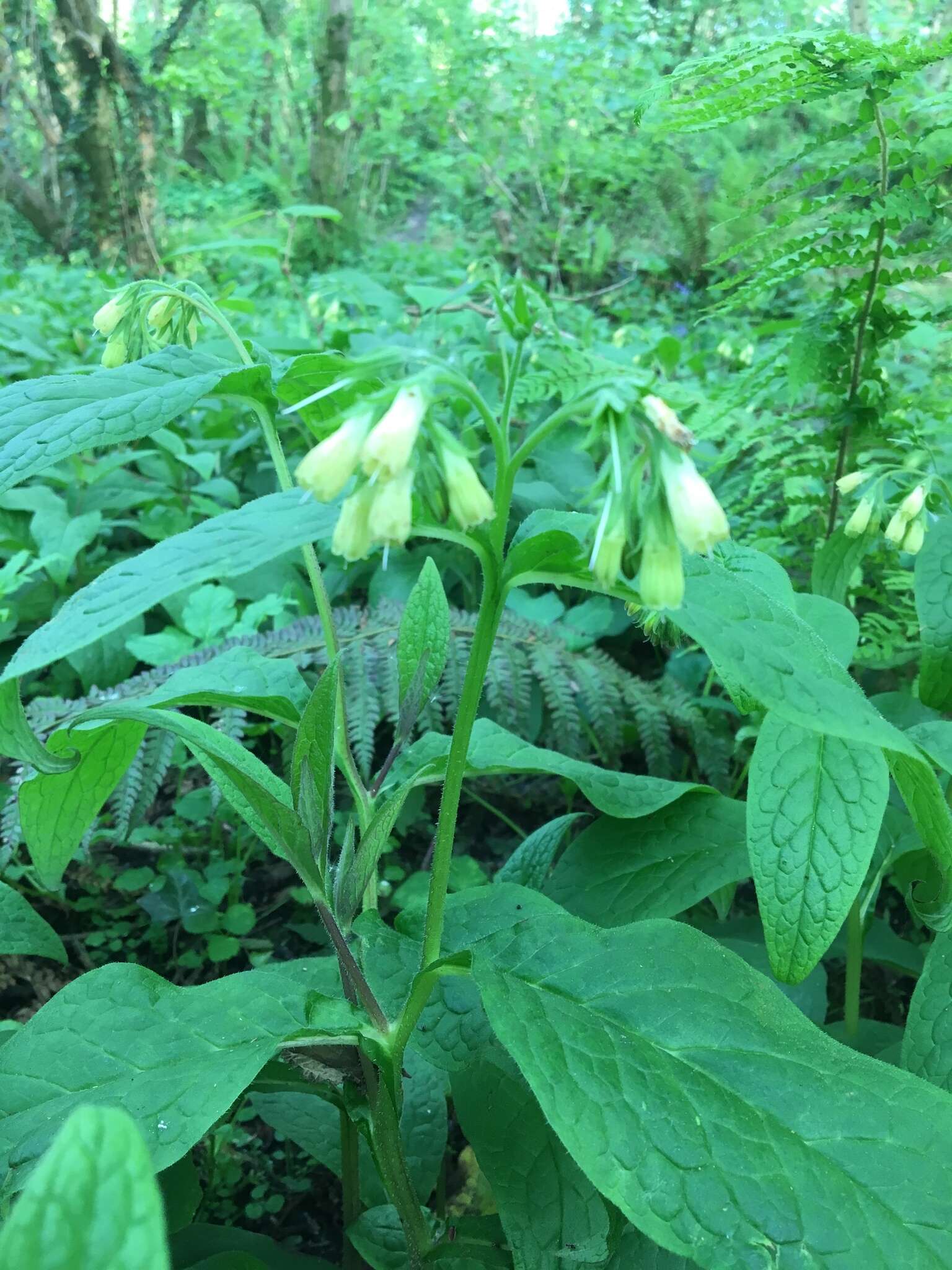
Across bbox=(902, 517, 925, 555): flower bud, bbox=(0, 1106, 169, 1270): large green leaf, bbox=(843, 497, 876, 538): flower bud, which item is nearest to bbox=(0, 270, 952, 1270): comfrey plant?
bbox=(0, 1106, 169, 1270): large green leaf

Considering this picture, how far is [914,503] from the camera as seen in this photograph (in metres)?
1.64

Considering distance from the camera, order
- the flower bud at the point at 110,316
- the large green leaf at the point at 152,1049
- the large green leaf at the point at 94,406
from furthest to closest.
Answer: the flower bud at the point at 110,316 < the large green leaf at the point at 94,406 < the large green leaf at the point at 152,1049

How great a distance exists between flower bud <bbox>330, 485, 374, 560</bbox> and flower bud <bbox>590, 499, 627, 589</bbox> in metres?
0.20

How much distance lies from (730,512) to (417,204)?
11.9 meters

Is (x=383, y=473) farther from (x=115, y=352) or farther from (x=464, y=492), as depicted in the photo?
(x=115, y=352)

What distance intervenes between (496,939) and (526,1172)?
0.88 feet

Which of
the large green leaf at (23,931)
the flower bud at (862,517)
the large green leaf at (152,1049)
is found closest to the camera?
the large green leaf at (152,1049)

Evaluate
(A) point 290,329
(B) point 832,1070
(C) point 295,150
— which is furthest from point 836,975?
(C) point 295,150

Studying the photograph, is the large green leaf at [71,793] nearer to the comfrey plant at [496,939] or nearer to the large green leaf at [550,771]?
the comfrey plant at [496,939]

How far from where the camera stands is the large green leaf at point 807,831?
109 centimetres

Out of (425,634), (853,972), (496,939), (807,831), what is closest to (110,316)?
(425,634)

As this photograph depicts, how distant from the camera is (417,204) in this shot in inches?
512

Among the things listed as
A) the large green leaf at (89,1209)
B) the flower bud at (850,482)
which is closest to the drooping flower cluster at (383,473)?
the large green leaf at (89,1209)

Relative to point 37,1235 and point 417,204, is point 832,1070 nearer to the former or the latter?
point 37,1235
